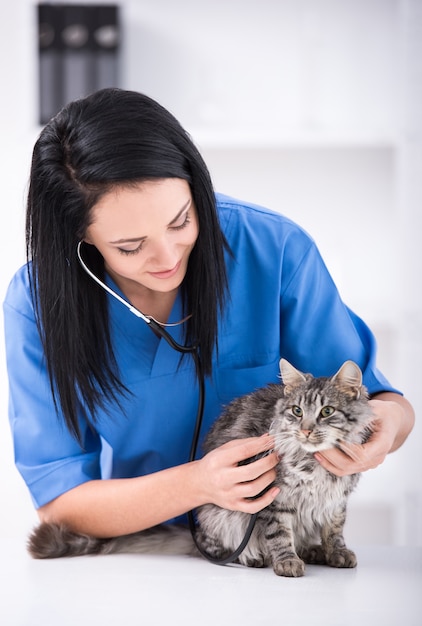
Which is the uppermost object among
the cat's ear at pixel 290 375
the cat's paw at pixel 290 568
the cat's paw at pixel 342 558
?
the cat's ear at pixel 290 375

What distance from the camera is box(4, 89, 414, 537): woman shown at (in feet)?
4.12

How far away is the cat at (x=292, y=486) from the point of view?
126cm

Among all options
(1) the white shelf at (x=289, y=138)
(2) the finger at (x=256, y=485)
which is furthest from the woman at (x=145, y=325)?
(1) the white shelf at (x=289, y=138)

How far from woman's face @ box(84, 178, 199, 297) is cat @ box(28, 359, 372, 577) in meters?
0.26

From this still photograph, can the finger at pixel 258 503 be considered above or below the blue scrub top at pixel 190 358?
below

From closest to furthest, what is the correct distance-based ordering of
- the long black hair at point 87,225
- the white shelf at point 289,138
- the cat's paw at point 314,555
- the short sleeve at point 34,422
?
1. the long black hair at point 87,225
2. the cat's paw at point 314,555
3. the short sleeve at point 34,422
4. the white shelf at point 289,138

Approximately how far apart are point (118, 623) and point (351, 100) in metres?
2.09

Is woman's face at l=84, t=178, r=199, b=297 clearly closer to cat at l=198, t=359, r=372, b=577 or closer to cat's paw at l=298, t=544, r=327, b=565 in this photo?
cat at l=198, t=359, r=372, b=577

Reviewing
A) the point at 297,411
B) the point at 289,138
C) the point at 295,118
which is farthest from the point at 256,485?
the point at 295,118

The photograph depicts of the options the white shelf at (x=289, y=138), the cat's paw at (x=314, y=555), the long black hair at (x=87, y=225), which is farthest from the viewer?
the white shelf at (x=289, y=138)

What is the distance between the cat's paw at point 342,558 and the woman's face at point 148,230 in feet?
1.79

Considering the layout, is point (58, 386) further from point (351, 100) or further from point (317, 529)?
point (351, 100)

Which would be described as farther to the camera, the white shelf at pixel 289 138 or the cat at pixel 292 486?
the white shelf at pixel 289 138

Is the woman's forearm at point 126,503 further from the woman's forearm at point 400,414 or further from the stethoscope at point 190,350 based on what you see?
the woman's forearm at point 400,414
